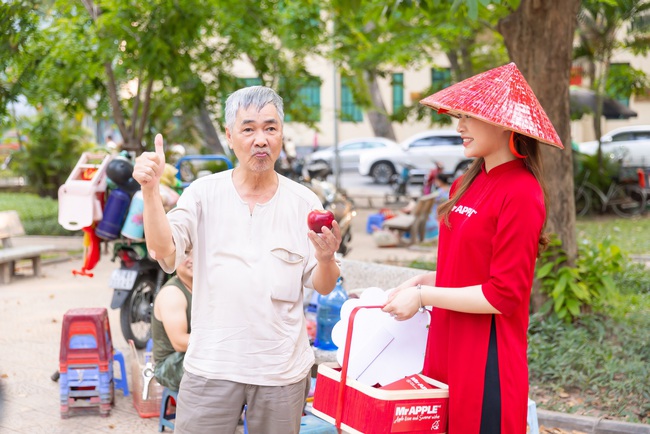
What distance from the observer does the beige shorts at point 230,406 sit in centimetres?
294

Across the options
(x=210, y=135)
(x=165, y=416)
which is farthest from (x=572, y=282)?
(x=210, y=135)

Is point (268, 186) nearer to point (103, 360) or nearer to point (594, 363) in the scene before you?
point (103, 360)

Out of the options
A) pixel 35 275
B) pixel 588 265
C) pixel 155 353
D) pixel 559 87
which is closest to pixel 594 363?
pixel 588 265

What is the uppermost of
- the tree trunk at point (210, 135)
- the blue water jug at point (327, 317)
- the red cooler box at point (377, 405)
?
the tree trunk at point (210, 135)

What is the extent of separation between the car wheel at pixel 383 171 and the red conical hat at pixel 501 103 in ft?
84.6

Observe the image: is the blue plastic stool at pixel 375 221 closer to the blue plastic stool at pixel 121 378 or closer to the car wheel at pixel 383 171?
the blue plastic stool at pixel 121 378

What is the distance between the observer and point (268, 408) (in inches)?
117

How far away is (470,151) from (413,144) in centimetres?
2534

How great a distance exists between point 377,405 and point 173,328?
2429 millimetres

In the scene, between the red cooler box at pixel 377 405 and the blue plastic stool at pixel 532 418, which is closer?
the red cooler box at pixel 377 405

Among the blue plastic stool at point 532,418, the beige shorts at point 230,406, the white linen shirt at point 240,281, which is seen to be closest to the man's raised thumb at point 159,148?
the white linen shirt at point 240,281

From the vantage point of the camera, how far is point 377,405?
108 inches

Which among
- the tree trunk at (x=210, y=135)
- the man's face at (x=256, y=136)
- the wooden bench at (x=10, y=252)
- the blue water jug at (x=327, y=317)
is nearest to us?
the man's face at (x=256, y=136)

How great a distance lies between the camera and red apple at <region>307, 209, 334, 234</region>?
2807 mm
